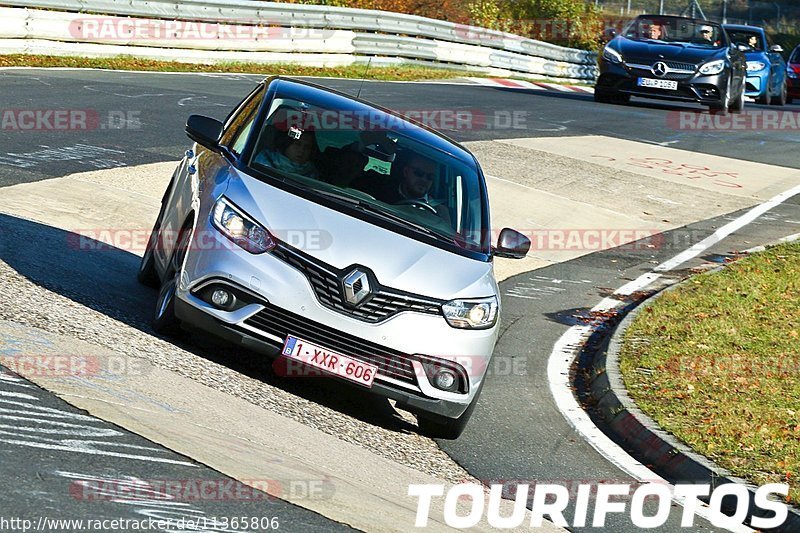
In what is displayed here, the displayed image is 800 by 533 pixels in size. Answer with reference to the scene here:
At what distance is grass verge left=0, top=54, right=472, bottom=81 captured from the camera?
67.3ft

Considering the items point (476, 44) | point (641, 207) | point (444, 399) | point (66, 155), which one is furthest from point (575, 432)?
point (476, 44)

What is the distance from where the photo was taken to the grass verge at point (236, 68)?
2052 cm

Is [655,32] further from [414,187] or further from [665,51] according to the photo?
[414,187]

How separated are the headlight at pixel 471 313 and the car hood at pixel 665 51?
56.7ft

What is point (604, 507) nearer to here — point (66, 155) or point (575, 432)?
point (575, 432)

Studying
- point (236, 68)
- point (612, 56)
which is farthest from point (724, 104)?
point (236, 68)

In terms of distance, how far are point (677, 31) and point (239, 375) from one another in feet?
63.0

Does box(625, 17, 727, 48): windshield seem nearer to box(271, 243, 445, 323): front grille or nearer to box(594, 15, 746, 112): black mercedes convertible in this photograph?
box(594, 15, 746, 112): black mercedes convertible

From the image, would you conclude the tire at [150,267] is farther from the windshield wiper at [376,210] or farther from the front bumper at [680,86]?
the front bumper at [680,86]

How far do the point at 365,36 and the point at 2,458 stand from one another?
23336mm

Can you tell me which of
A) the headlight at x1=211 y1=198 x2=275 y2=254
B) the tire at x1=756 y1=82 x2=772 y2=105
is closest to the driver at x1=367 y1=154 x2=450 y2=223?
the headlight at x1=211 y1=198 x2=275 y2=254

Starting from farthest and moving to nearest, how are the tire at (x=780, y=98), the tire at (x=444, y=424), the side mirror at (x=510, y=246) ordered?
the tire at (x=780, y=98) < the side mirror at (x=510, y=246) < the tire at (x=444, y=424)

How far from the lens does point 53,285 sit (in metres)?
8.00

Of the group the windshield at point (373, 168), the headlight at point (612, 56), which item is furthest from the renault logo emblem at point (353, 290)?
the headlight at point (612, 56)
